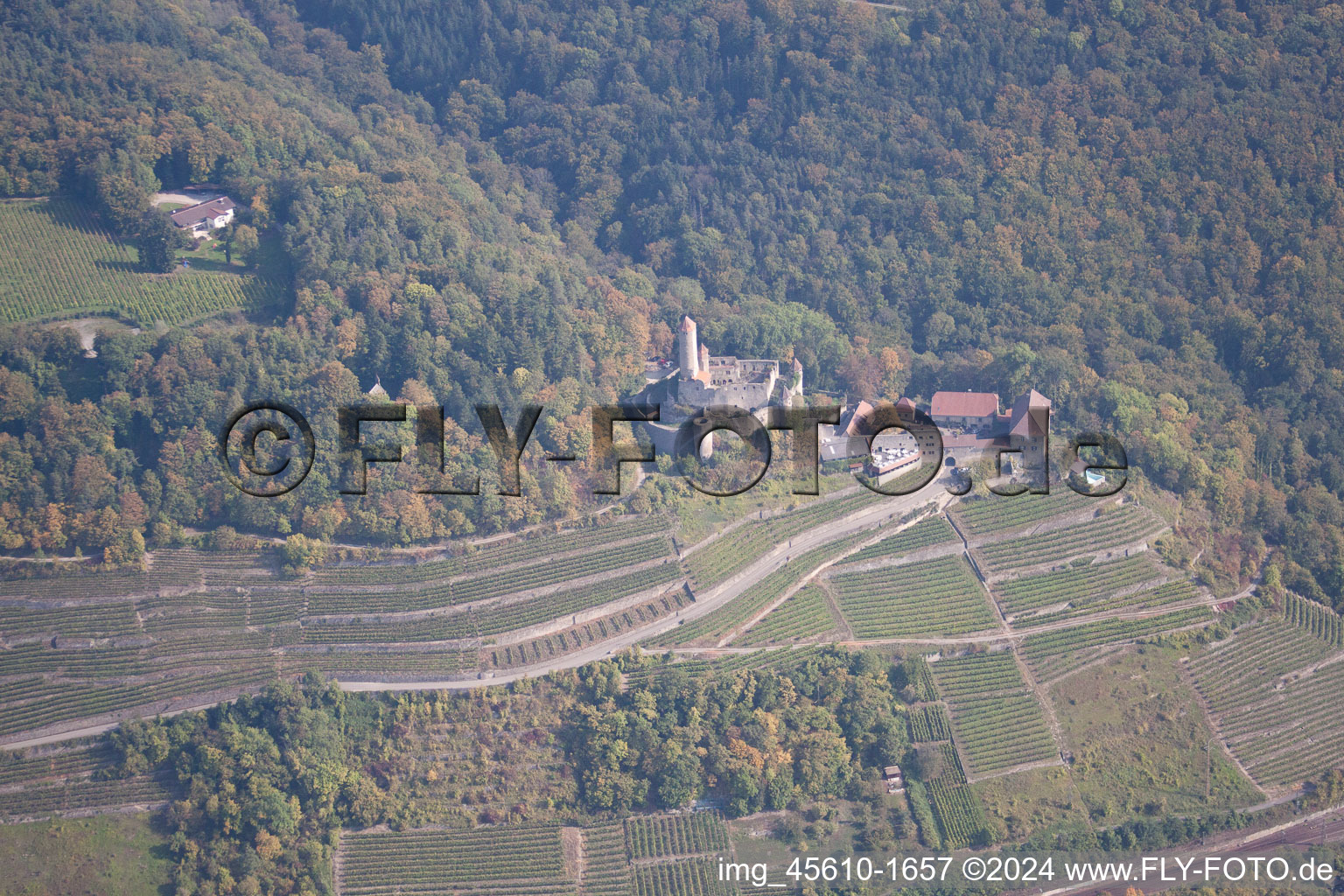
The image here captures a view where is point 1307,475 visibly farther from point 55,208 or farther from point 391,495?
point 55,208

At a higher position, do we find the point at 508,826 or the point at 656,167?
the point at 656,167

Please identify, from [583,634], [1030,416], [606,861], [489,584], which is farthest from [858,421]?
[606,861]

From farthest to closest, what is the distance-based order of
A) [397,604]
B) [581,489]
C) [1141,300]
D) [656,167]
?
[656,167]
[1141,300]
[581,489]
[397,604]

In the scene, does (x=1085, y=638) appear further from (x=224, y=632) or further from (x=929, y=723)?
(x=224, y=632)

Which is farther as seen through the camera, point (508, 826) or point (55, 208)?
point (55, 208)

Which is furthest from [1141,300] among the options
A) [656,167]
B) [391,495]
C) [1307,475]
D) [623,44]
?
[391,495]

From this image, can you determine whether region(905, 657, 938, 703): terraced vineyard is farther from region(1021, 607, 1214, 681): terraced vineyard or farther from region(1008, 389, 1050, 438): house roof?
region(1008, 389, 1050, 438): house roof

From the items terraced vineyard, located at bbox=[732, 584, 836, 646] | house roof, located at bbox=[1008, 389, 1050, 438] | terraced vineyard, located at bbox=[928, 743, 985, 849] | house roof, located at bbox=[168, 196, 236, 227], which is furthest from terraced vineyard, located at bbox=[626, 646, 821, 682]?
house roof, located at bbox=[168, 196, 236, 227]
